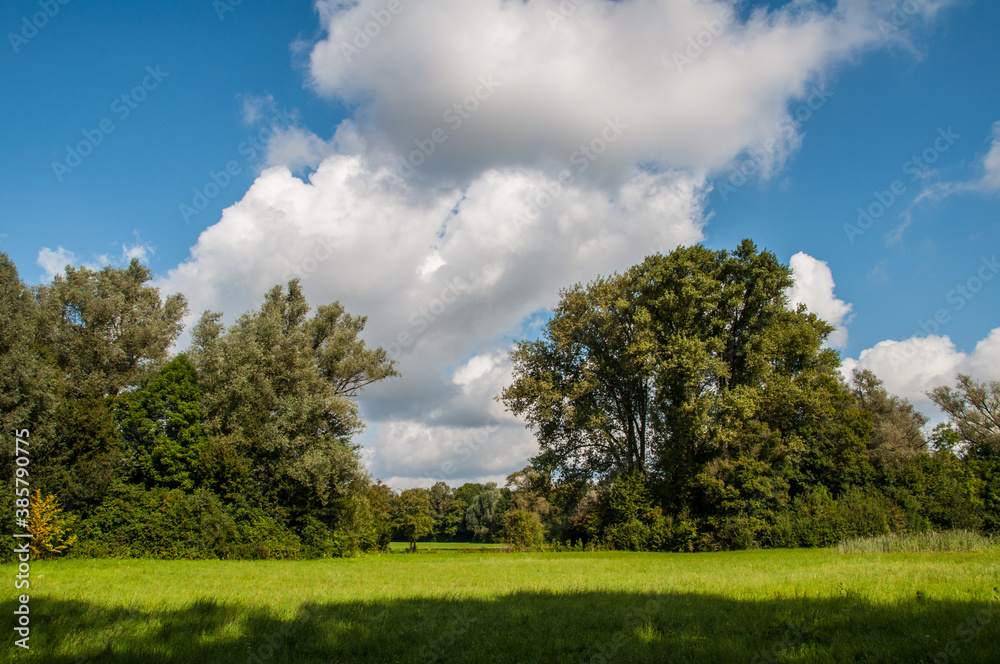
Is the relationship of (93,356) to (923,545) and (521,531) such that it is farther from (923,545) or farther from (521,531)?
(923,545)

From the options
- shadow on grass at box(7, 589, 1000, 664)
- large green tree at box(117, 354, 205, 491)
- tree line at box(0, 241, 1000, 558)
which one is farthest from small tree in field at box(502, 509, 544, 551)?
shadow on grass at box(7, 589, 1000, 664)

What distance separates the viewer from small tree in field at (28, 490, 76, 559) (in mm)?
23031

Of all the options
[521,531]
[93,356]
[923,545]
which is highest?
[93,356]

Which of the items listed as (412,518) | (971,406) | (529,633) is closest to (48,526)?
(529,633)

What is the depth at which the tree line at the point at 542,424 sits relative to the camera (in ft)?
92.2

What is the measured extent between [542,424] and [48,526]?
2810 centimetres

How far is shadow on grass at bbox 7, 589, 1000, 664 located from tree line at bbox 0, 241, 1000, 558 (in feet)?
77.4

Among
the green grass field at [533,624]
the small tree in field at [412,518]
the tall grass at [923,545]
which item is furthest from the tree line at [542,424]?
the small tree in field at [412,518]

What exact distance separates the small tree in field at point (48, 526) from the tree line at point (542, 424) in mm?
237

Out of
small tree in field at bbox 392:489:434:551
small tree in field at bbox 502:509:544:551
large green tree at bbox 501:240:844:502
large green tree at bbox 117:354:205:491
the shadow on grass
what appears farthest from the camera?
small tree in field at bbox 392:489:434:551

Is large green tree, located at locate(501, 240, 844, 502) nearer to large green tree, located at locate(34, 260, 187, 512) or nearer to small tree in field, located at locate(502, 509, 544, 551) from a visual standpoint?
small tree in field, located at locate(502, 509, 544, 551)

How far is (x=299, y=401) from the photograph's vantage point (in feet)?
106

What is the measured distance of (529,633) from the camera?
7.21m

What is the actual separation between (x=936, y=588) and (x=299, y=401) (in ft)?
98.9
